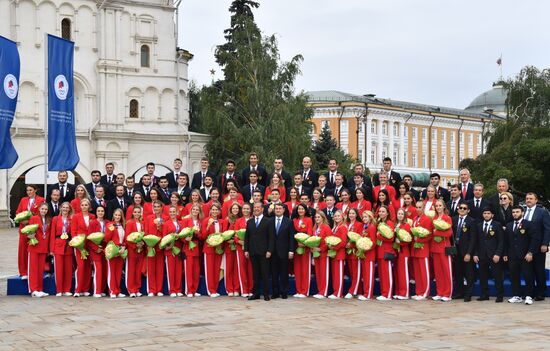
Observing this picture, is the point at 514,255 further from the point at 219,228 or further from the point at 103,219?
the point at 103,219

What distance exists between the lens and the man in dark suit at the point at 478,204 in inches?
612

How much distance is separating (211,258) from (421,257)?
3.91 metres

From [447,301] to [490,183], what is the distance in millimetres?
32469

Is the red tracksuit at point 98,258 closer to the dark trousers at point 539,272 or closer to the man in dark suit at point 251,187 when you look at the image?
the man in dark suit at point 251,187

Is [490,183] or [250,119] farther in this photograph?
[250,119]

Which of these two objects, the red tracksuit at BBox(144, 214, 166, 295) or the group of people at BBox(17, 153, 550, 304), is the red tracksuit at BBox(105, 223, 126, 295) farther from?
the red tracksuit at BBox(144, 214, 166, 295)

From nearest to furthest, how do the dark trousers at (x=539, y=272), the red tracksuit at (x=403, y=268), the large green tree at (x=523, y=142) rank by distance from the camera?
the dark trousers at (x=539, y=272) < the red tracksuit at (x=403, y=268) < the large green tree at (x=523, y=142)

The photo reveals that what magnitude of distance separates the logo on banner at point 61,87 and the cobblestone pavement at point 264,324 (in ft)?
18.3

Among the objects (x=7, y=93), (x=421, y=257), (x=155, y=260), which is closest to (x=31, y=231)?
(x=155, y=260)

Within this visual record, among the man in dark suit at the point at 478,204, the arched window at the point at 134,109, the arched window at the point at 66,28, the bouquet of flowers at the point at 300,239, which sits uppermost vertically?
the arched window at the point at 66,28

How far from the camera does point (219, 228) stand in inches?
633

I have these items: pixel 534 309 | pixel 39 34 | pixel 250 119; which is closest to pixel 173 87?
pixel 250 119

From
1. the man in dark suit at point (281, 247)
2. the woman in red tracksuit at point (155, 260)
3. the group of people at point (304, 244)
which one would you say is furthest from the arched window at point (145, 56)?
the man in dark suit at point (281, 247)

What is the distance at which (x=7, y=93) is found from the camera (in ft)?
53.4
